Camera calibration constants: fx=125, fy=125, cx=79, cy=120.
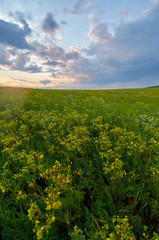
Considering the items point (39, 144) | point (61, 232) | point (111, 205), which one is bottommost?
point (61, 232)

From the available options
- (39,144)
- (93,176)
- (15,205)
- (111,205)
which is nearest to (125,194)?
(111,205)

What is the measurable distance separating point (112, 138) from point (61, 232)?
104 inches

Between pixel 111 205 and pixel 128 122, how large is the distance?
3.43m

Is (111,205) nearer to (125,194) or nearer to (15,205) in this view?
(125,194)

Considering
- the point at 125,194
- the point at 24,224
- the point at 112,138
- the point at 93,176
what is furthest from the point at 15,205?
the point at 112,138

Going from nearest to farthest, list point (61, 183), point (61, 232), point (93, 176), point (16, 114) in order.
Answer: point (61, 232) → point (61, 183) → point (93, 176) → point (16, 114)

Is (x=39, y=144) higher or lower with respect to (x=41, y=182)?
higher

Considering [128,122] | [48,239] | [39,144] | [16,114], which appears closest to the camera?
[48,239]

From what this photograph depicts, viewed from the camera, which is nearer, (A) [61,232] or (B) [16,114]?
(A) [61,232]

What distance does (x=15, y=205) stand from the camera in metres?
2.29

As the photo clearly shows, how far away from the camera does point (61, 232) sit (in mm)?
1893

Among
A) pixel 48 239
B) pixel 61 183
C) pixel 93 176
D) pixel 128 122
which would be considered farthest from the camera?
pixel 128 122

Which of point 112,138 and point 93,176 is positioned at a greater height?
point 112,138

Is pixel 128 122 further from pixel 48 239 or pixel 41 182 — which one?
pixel 48 239
